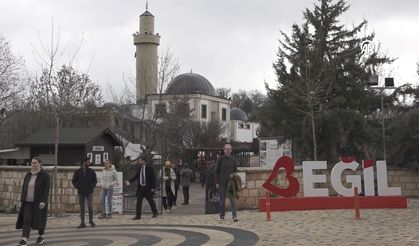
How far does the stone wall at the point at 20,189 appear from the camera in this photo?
63.2 feet

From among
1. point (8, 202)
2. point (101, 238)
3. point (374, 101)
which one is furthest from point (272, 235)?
point (374, 101)

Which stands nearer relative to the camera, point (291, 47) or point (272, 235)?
point (272, 235)

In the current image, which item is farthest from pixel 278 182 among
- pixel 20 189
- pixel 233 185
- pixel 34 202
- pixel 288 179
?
pixel 34 202

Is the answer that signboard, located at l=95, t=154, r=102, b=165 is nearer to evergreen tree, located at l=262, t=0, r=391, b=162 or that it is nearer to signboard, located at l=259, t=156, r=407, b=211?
evergreen tree, located at l=262, t=0, r=391, b=162

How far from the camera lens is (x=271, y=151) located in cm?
2912

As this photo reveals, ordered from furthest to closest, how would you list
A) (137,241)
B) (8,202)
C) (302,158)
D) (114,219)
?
(302,158) → (8,202) → (114,219) → (137,241)

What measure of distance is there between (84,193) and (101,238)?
288 cm

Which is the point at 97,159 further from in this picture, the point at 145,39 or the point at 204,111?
the point at 145,39

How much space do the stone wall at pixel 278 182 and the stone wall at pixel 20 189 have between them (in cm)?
521

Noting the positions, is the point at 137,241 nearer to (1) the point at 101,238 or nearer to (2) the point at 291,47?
(1) the point at 101,238

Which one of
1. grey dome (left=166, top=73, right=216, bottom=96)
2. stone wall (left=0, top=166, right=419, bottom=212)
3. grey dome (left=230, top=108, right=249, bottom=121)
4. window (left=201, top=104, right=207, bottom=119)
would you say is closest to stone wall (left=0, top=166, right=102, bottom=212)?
stone wall (left=0, top=166, right=419, bottom=212)

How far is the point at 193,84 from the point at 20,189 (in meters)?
56.8

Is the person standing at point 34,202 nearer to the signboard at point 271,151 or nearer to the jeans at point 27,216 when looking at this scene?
the jeans at point 27,216

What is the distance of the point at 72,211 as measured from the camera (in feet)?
63.3
